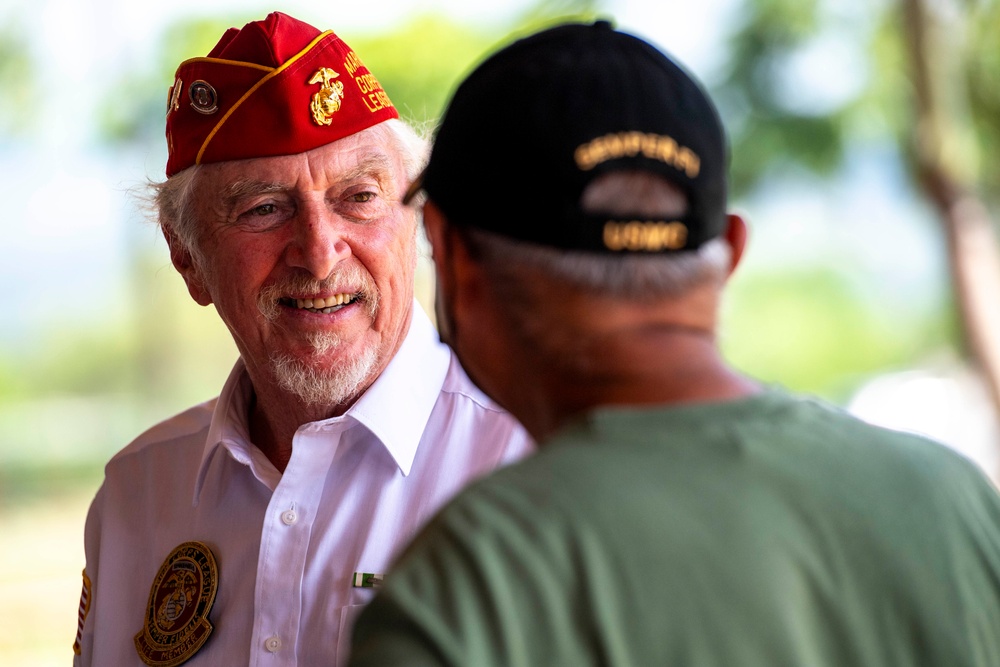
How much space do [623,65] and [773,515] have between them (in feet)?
1.53

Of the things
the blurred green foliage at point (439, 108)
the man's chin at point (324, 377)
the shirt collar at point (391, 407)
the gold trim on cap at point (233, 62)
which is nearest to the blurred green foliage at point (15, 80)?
the blurred green foliage at point (439, 108)

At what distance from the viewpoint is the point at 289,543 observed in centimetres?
199

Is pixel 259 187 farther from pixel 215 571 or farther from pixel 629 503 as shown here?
pixel 629 503

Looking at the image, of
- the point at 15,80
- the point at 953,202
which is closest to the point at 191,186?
the point at 953,202

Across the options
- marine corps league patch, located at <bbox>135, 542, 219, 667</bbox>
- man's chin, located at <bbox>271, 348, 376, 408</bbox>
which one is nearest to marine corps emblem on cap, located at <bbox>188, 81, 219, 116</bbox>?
man's chin, located at <bbox>271, 348, 376, 408</bbox>

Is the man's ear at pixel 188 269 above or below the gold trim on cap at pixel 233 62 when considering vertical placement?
below

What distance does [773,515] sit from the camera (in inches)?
39.4

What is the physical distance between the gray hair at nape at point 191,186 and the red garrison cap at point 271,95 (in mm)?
54

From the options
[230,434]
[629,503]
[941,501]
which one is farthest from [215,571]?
[941,501]

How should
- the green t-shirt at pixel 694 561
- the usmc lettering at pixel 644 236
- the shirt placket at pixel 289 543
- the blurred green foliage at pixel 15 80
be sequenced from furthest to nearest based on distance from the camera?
the blurred green foliage at pixel 15 80 → the shirt placket at pixel 289 543 → the usmc lettering at pixel 644 236 → the green t-shirt at pixel 694 561

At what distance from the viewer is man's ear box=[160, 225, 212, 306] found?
243 cm

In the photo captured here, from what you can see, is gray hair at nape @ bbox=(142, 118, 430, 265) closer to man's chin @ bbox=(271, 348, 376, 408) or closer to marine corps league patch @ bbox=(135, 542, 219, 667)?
man's chin @ bbox=(271, 348, 376, 408)

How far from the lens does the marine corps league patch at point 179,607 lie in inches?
78.7

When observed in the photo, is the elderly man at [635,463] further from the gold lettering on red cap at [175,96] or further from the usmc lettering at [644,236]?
the gold lettering on red cap at [175,96]
